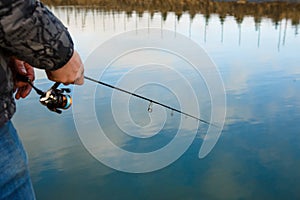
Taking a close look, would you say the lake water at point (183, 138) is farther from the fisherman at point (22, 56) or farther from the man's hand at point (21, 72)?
the fisherman at point (22, 56)

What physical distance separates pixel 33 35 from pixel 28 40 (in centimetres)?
1

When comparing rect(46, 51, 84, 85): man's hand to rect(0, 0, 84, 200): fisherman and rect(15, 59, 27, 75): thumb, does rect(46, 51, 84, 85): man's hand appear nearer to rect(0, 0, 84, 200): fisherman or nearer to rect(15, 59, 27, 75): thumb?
rect(0, 0, 84, 200): fisherman

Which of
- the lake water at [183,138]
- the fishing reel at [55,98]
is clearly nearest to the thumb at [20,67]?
the fishing reel at [55,98]

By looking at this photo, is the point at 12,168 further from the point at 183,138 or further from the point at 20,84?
the point at 183,138

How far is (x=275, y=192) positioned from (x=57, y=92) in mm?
2774

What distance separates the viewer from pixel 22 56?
82 cm

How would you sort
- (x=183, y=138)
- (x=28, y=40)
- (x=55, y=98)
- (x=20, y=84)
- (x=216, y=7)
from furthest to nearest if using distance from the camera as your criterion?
1. (x=216, y=7)
2. (x=183, y=138)
3. (x=55, y=98)
4. (x=20, y=84)
5. (x=28, y=40)

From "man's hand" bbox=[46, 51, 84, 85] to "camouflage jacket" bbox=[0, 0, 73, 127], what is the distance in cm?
2

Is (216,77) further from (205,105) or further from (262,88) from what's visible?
(205,105)

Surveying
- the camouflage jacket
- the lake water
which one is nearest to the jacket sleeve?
the camouflage jacket

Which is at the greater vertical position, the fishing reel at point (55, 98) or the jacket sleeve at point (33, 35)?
the jacket sleeve at point (33, 35)

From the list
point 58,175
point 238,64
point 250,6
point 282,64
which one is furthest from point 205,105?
point 250,6

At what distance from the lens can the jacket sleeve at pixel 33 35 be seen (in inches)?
28.6

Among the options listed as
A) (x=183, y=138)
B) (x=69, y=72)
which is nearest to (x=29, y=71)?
(x=69, y=72)
